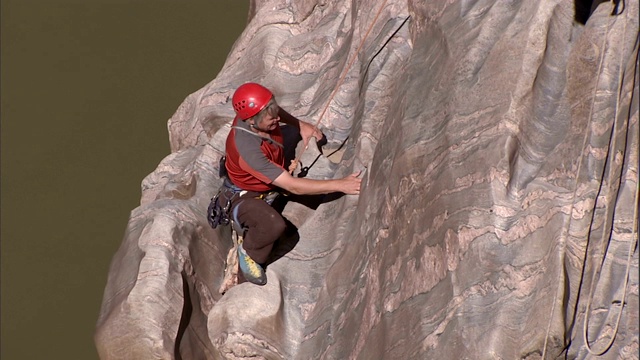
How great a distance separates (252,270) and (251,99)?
127 cm

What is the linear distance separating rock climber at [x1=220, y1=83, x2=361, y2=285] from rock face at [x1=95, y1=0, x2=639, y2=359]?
8.7 inches

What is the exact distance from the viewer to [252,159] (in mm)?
6812

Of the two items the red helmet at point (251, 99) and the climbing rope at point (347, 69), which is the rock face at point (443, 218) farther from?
the red helmet at point (251, 99)

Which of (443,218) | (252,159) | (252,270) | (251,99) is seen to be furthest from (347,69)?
(443,218)

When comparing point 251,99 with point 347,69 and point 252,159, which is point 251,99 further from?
point 347,69

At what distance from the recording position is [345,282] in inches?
261

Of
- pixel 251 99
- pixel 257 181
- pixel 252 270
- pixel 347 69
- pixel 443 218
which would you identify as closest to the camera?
pixel 443 218

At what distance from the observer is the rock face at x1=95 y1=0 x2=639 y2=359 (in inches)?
197

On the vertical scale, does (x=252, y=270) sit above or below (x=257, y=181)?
below

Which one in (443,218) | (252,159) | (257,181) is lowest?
(443,218)

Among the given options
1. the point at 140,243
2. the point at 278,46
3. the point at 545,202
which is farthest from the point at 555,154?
the point at 278,46

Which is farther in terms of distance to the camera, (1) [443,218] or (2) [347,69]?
(2) [347,69]

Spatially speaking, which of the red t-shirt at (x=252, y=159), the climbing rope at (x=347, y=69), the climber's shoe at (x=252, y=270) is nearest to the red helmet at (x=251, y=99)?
the red t-shirt at (x=252, y=159)

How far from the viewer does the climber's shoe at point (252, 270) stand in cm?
690
